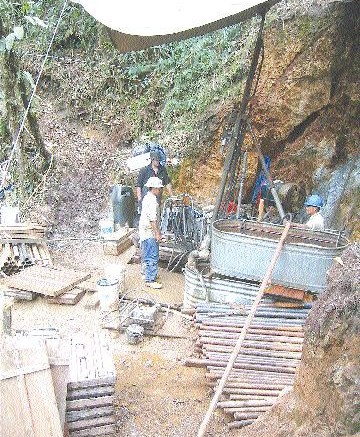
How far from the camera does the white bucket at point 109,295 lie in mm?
8234

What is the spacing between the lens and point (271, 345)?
683cm

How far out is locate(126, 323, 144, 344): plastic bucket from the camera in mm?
7578

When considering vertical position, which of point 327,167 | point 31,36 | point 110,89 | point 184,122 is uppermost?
point 31,36

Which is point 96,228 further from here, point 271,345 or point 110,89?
point 271,345

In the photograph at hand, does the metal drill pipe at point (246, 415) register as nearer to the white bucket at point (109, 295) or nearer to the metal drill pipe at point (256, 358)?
the metal drill pipe at point (256, 358)

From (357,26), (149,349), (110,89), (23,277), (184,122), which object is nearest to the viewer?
(149,349)

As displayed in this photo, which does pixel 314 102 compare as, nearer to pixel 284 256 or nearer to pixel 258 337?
pixel 284 256

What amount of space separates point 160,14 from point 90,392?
5149 millimetres

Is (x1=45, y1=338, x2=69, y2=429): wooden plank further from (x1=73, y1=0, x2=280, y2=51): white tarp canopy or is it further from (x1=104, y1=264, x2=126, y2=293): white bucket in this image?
(x1=73, y1=0, x2=280, y2=51): white tarp canopy

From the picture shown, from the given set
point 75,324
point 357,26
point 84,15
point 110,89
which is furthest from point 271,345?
point 84,15

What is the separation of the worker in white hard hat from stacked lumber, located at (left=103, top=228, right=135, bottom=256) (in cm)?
143

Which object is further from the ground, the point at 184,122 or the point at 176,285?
the point at 184,122

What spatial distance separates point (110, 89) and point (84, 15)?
2.99 m

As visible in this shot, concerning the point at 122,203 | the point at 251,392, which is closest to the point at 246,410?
the point at 251,392
